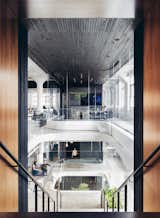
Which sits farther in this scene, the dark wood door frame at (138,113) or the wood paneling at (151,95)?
the dark wood door frame at (138,113)

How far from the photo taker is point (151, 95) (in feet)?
14.0

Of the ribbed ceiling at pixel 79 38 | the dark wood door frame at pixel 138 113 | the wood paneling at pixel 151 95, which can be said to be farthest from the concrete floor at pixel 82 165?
the wood paneling at pixel 151 95

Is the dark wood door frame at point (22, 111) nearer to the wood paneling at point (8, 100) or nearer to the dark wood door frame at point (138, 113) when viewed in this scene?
the wood paneling at point (8, 100)

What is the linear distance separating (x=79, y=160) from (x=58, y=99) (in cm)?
909

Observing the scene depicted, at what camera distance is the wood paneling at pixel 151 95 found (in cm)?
389

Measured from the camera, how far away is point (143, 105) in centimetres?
482

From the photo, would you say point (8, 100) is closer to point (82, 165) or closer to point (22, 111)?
point (22, 111)

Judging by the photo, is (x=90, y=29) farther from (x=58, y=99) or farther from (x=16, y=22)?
(x=58, y=99)

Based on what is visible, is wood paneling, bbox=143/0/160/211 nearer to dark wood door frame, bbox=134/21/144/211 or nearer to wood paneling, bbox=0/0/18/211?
dark wood door frame, bbox=134/21/144/211

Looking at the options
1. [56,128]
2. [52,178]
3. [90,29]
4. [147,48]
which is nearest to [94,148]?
[56,128]

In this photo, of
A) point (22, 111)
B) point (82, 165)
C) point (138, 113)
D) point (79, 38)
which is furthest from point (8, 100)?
point (82, 165)

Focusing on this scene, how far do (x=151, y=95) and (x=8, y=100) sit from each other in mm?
2262

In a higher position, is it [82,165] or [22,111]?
[22,111]

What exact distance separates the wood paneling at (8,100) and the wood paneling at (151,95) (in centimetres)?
213
